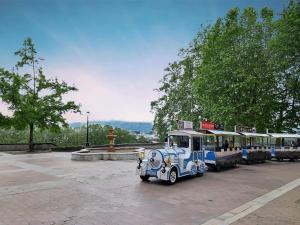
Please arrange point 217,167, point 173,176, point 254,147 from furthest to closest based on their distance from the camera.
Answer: point 254,147
point 217,167
point 173,176

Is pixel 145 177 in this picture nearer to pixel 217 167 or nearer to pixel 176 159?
pixel 176 159

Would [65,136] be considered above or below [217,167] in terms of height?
above

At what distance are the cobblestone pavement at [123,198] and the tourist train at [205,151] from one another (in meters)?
0.68

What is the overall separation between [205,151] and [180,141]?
3525mm

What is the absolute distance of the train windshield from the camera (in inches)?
624

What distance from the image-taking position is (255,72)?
31016 millimetres

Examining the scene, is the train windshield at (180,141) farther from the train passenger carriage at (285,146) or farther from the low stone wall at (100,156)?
the train passenger carriage at (285,146)

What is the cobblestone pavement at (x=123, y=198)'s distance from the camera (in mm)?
8278

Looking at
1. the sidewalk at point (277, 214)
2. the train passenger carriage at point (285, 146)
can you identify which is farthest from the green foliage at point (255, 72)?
the sidewalk at point (277, 214)

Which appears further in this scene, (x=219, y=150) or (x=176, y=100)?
(x=176, y=100)

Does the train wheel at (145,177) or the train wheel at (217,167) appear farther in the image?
the train wheel at (217,167)

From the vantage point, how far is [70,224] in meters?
7.61

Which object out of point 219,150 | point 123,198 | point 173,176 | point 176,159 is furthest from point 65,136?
point 123,198

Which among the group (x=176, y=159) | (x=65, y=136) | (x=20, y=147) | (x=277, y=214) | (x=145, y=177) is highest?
(x=65, y=136)
